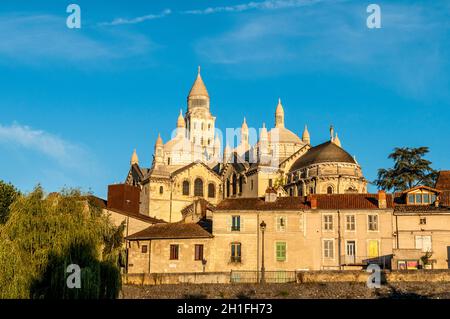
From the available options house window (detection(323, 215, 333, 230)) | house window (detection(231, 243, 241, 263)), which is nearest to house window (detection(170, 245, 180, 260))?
house window (detection(231, 243, 241, 263))

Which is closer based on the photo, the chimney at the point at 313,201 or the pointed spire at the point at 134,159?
the chimney at the point at 313,201

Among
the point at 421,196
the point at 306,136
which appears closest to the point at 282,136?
the point at 306,136

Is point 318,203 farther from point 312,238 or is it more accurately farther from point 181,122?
point 181,122

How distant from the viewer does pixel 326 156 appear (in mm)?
90500

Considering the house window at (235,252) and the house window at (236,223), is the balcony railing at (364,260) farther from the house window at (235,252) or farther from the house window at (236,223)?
the house window at (236,223)

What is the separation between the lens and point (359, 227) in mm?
56781

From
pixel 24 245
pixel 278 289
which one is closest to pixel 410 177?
pixel 278 289

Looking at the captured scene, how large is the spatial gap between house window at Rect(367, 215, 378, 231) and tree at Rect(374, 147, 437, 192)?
28.5 meters

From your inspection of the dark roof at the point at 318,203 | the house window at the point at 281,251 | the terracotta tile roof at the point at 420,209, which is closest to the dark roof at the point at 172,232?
the dark roof at the point at 318,203

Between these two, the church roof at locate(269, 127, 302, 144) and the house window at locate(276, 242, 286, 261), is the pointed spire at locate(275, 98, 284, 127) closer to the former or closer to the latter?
the church roof at locate(269, 127, 302, 144)

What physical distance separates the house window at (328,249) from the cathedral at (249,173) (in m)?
20.3

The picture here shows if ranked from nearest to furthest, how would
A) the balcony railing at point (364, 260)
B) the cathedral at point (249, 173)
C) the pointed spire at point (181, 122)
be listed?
the balcony railing at point (364, 260) < the cathedral at point (249, 173) < the pointed spire at point (181, 122)

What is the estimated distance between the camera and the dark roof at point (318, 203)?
57969mm

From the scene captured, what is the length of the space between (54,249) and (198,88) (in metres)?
120
